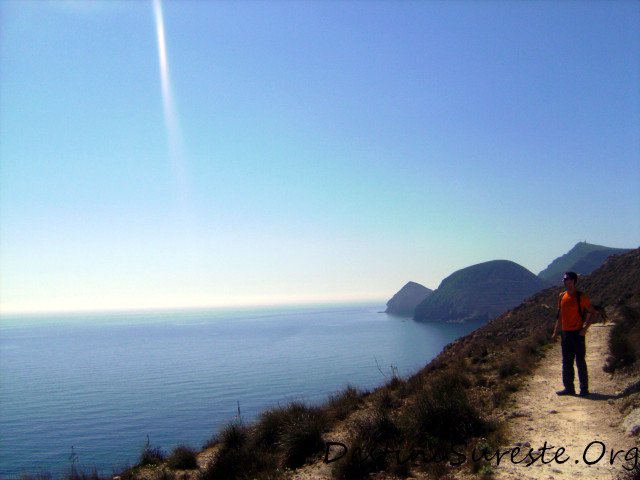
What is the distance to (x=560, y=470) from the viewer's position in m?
5.06

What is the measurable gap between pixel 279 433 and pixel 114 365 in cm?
8439

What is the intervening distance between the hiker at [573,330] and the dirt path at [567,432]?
13.0 inches

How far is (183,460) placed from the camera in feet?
29.8

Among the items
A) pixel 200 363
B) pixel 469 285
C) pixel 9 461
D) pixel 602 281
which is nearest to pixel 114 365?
pixel 200 363

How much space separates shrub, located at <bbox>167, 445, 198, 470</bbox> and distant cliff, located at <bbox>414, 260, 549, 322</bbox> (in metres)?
160

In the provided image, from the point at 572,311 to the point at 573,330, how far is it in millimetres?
394

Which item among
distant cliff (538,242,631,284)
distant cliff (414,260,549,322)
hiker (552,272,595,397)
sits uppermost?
hiker (552,272,595,397)

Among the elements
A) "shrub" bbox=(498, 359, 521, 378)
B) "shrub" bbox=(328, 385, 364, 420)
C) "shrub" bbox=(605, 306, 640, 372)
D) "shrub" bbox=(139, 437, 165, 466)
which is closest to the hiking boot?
"shrub" bbox=(605, 306, 640, 372)

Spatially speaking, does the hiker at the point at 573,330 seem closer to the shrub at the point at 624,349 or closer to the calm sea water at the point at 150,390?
the shrub at the point at 624,349

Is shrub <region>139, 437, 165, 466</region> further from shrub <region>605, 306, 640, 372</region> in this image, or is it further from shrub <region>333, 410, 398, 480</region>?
shrub <region>605, 306, 640, 372</region>

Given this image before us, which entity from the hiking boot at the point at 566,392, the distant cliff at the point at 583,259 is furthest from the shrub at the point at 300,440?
the distant cliff at the point at 583,259

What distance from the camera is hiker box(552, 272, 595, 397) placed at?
800 centimetres

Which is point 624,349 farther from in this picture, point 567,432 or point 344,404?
point 344,404

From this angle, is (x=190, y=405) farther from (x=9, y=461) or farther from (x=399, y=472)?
(x=399, y=472)
